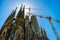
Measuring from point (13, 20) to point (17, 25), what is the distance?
16.2 ft

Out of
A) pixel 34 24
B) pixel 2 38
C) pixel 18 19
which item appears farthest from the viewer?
pixel 34 24

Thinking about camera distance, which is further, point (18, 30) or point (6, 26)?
point (6, 26)

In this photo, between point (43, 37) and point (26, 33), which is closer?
point (26, 33)

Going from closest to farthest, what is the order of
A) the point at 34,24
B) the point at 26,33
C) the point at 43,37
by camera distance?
the point at 26,33 → the point at 43,37 → the point at 34,24

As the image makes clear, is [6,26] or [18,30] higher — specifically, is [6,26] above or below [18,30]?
above

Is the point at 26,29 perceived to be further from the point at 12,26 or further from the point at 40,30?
the point at 40,30

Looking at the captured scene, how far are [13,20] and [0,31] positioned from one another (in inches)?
286

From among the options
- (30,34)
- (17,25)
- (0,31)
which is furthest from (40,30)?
(0,31)

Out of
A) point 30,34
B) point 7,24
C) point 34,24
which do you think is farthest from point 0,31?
point 34,24

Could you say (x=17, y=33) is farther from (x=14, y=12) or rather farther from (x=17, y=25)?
(x=14, y=12)

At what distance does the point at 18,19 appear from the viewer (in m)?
47.6

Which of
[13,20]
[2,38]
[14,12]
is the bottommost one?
[2,38]

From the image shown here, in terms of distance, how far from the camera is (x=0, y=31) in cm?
4444

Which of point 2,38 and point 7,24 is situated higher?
point 7,24
